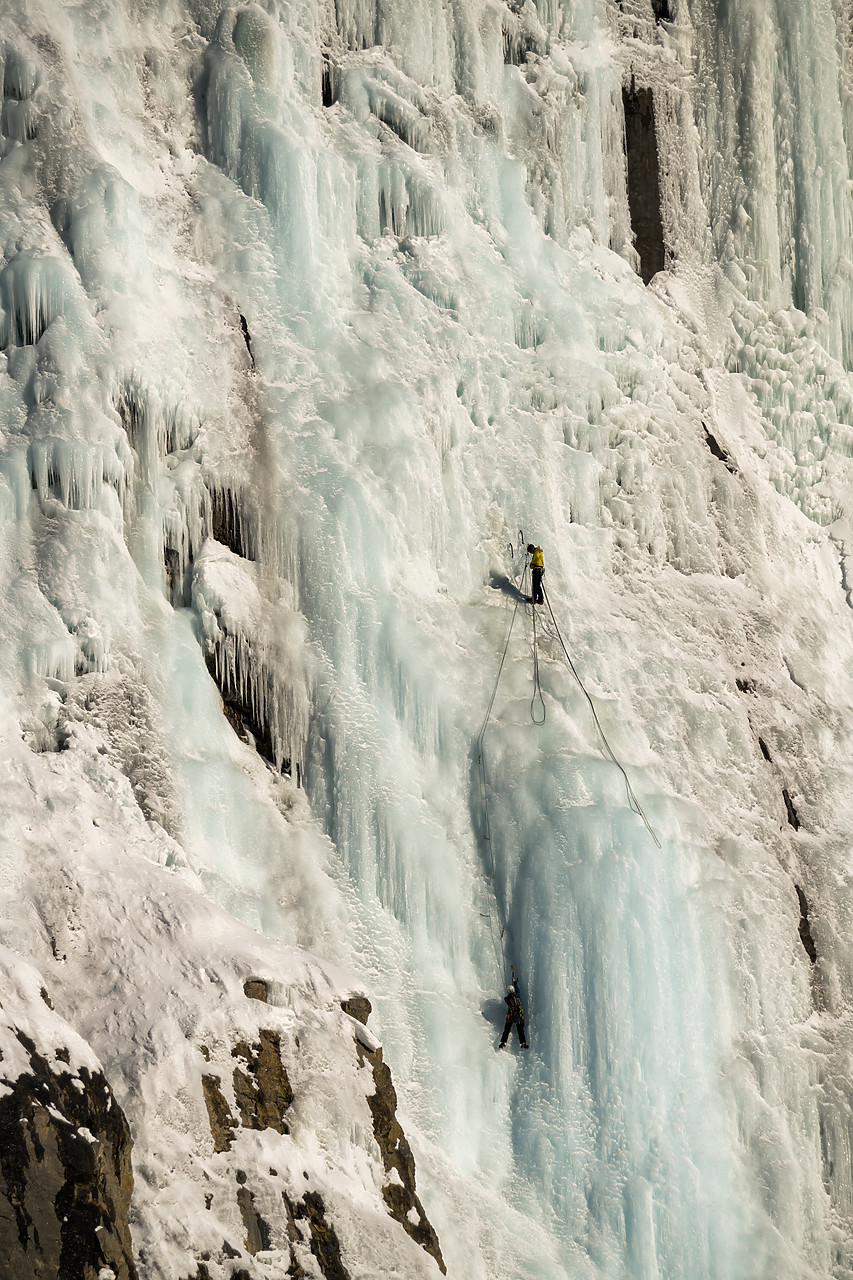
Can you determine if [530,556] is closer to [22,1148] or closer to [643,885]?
[643,885]

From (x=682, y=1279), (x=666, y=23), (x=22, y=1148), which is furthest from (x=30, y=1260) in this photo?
(x=666, y=23)

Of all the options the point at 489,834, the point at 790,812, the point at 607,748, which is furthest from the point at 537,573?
the point at 790,812

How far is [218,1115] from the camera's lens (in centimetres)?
1220

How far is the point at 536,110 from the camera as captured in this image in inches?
787

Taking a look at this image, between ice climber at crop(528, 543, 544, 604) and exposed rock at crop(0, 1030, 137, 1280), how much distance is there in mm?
8781

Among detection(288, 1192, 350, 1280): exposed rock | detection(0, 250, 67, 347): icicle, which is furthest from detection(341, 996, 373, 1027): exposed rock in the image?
detection(0, 250, 67, 347): icicle

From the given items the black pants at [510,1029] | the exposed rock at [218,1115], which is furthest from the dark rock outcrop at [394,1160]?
the black pants at [510,1029]

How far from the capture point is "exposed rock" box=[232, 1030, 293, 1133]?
1252cm

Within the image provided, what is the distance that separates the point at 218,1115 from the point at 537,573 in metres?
7.83

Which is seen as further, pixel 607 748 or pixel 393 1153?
pixel 607 748

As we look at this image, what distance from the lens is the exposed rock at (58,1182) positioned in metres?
9.50

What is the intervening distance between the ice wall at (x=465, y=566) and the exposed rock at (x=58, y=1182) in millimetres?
2729

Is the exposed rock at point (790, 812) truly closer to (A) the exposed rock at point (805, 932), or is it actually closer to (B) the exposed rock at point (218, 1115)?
(A) the exposed rock at point (805, 932)

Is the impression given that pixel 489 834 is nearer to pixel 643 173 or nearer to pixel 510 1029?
pixel 510 1029
